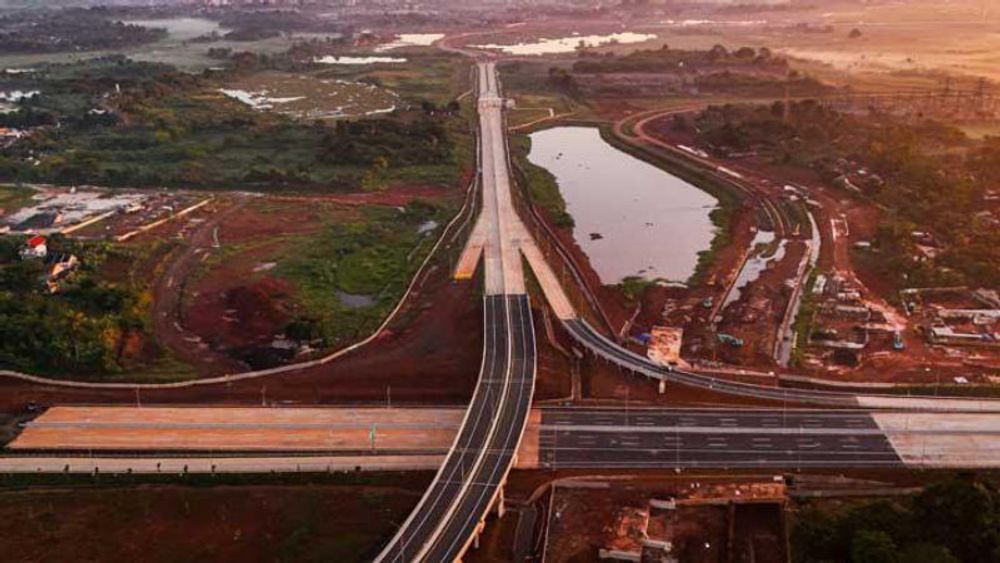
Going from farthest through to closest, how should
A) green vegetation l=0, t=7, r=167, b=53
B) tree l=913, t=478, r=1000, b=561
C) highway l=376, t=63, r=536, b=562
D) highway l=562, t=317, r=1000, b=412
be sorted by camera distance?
green vegetation l=0, t=7, r=167, b=53
highway l=562, t=317, r=1000, b=412
highway l=376, t=63, r=536, b=562
tree l=913, t=478, r=1000, b=561

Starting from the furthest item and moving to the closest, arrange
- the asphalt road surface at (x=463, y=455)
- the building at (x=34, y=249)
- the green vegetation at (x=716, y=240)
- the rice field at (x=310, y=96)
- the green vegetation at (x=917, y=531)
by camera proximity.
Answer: the rice field at (x=310, y=96)
the green vegetation at (x=716, y=240)
the building at (x=34, y=249)
the asphalt road surface at (x=463, y=455)
the green vegetation at (x=917, y=531)

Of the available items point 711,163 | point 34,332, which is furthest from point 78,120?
point 711,163

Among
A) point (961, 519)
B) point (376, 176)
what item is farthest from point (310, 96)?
point (961, 519)

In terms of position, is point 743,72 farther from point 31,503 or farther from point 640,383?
point 31,503

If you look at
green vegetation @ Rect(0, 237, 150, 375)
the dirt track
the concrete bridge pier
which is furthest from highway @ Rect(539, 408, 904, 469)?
green vegetation @ Rect(0, 237, 150, 375)

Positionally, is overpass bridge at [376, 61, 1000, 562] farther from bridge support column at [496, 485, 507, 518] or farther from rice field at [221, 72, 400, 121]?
rice field at [221, 72, 400, 121]

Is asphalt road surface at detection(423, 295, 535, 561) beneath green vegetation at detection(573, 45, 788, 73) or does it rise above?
beneath

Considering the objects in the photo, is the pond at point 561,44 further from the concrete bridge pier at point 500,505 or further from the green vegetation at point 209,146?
the concrete bridge pier at point 500,505

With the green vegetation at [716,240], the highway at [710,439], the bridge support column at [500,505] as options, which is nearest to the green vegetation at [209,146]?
the green vegetation at [716,240]
